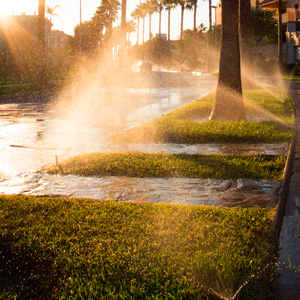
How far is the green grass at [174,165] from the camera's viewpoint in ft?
22.4

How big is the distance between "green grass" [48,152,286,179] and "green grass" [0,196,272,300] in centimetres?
163

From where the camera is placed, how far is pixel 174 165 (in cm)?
734

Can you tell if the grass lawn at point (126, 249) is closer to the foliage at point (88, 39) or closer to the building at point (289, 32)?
the building at point (289, 32)

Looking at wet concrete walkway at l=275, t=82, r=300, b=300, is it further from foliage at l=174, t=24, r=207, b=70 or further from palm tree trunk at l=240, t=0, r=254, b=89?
foliage at l=174, t=24, r=207, b=70

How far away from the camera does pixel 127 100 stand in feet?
68.3

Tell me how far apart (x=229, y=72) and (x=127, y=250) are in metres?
8.73

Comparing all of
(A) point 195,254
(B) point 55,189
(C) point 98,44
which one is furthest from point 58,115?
(C) point 98,44

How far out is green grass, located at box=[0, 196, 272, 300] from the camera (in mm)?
3404

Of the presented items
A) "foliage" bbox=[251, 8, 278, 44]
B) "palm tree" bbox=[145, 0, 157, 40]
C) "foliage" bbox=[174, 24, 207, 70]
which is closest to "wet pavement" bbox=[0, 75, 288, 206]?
"foliage" bbox=[251, 8, 278, 44]

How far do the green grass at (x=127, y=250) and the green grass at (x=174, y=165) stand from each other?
1631 millimetres

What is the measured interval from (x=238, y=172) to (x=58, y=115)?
30.9ft

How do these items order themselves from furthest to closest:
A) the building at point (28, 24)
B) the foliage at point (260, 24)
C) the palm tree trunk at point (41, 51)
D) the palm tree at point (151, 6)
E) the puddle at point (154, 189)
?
the palm tree at point (151, 6)
the foliage at point (260, 24)
the building at point (28, 24)
the palm tree trunk at point (41, 51)
the puddle at point (154, 189)

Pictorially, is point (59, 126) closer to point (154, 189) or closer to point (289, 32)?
point (154, 189)

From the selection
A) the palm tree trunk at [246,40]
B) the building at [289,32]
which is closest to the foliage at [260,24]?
the building at [289,32]
